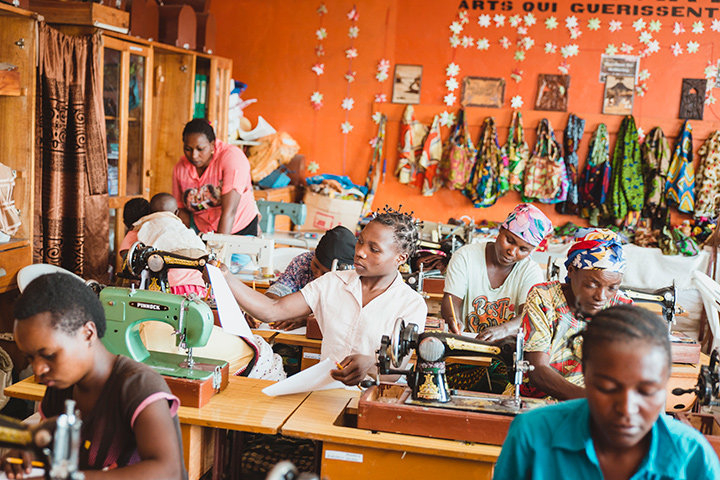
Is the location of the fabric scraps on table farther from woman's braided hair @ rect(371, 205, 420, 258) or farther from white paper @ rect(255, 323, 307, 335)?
woman's braided hair @ rect(371, 205, 420, 258)

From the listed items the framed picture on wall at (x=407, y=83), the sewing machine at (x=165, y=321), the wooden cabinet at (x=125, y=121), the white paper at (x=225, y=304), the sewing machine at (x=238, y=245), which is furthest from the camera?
the framed picture on wall at (x=407, y=83)

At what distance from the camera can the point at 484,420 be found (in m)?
2.17

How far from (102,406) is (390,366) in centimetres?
93

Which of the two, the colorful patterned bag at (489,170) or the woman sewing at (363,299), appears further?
the colorful patterned bag at (489,170)

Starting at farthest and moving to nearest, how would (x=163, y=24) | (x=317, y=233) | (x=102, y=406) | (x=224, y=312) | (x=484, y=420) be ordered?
(x=317, y=233), (x=163, y=24), (x=224, y=312), (x=484, y=420), (x=102, y=406)

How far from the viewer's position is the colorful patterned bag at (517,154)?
23.2 ft

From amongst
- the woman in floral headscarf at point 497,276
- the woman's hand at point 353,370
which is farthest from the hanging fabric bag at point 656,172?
the woman's hand at point 353,370

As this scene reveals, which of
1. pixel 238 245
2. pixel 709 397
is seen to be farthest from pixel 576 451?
pixel 238 245

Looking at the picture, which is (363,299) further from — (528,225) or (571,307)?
(528,225)

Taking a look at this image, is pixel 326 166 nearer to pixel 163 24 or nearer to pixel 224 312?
pixel 163 24

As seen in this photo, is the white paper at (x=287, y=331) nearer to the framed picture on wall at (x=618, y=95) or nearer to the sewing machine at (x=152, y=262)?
the sewing machine at (x=152, y=262)

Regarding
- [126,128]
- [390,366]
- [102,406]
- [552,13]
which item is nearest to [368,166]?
[552,13]

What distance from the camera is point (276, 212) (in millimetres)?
5414

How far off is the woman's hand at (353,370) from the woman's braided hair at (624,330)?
1066 mm
